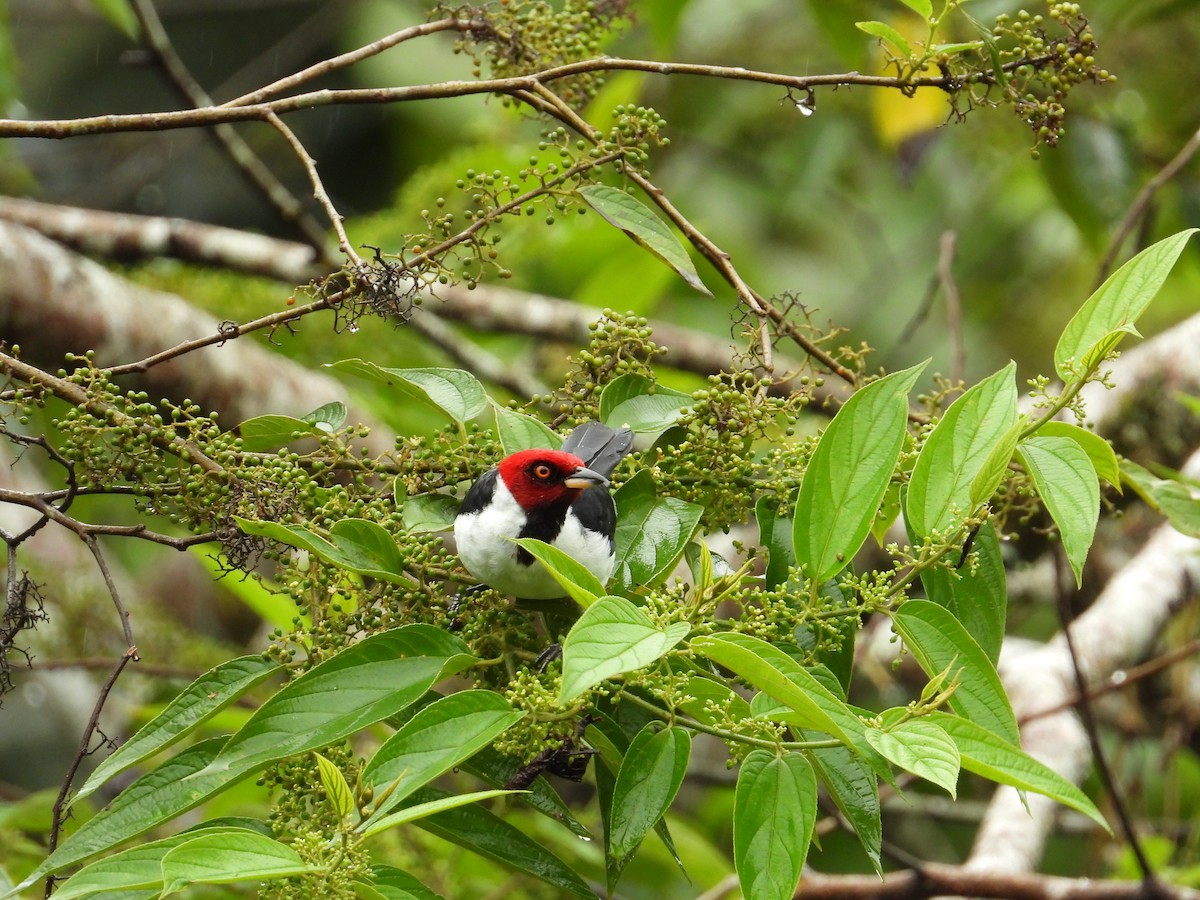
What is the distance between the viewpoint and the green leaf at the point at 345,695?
1.43 meters

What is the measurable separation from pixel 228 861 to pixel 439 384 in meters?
0.83

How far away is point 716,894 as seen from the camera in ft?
9.64

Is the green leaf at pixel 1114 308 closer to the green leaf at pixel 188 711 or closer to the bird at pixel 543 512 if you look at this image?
the bird at pixel 543 512

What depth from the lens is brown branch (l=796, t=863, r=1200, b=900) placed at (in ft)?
8.78

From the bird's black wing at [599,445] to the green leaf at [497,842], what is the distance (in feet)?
2.02

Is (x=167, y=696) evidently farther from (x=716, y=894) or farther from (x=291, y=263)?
(x=716, y=894)

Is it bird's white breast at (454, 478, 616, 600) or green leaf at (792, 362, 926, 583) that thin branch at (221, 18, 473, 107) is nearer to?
bird's white breast at (454, 478, 616, 600)

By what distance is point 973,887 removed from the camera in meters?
2.79

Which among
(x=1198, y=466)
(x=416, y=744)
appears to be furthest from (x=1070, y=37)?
(x=1198, y=466)

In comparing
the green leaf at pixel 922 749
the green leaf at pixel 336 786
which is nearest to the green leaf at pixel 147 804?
the green leaf at pixel 336 786

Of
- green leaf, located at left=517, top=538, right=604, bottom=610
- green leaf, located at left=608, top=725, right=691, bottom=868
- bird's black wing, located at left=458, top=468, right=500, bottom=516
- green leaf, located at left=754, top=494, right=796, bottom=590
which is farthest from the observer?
bird's black wing, located at left=458, top=468, right=500, bottom=516

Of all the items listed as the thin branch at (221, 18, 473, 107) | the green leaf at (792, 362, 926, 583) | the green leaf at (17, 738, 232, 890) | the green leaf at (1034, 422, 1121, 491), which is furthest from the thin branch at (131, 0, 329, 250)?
the green leaf at (1034, 422, 1121, 491)

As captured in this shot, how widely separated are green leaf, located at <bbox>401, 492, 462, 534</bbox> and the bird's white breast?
0.09 feet

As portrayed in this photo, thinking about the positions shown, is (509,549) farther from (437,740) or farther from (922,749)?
(922,749)
